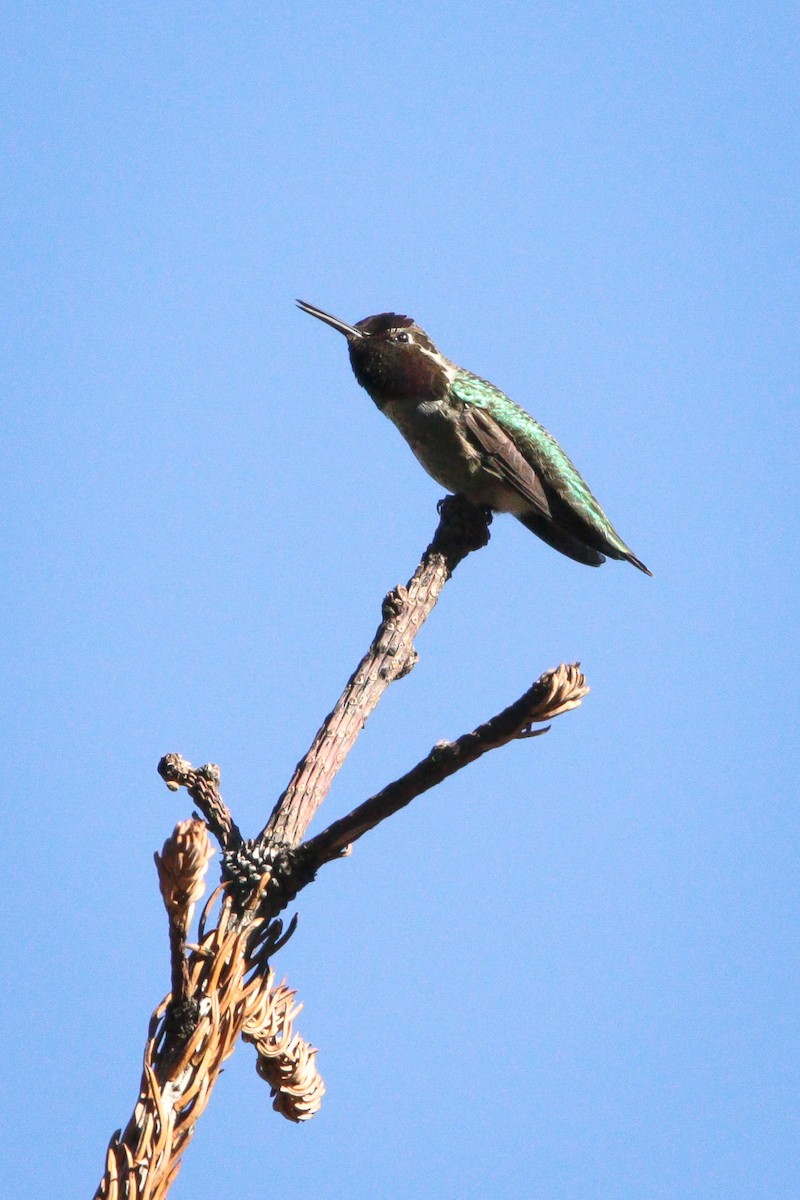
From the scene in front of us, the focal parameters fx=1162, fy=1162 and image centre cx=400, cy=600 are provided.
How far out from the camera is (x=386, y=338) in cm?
590

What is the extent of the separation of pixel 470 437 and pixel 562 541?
77 centimetres

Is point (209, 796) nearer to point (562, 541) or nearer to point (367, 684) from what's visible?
point (367, 684)

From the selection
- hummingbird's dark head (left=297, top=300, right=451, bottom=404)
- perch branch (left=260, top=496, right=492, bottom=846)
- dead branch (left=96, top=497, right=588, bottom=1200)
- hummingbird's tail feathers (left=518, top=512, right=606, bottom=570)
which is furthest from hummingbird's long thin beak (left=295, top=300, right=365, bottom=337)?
dead branch (left=96, top=497, right=588, bottom=1200)

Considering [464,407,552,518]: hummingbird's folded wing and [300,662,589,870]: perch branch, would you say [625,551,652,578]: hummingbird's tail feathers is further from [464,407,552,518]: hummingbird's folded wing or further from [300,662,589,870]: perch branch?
[300,662,589,870]: perch branch

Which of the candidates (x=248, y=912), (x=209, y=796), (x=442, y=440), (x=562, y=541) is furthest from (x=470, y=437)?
(x=248, y=912)

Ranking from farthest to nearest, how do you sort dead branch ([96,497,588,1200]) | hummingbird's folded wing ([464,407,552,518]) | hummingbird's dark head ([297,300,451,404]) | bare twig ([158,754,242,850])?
1. hummingbird's dark head ([297,300,451,404])
2. hummingbird's folded wing ([464,407,552,518])
3. bare twig ([158,754,242,850])
4. dead branch ([96,497,588,1200])

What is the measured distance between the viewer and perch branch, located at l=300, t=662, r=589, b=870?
236 centimetres

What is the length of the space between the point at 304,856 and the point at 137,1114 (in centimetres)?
61

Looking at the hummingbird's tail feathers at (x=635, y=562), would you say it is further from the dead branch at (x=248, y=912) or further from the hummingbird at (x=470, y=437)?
the dead branch at (x=248, y=912)

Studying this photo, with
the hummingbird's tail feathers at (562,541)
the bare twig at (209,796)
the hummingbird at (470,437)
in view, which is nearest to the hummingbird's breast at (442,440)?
the hummingbird at (470,437)

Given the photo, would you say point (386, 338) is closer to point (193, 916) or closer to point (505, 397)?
point (505, 397)

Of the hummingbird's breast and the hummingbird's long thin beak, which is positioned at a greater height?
the hummingbird's long thin beak

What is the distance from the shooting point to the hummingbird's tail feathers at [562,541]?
19.4ft

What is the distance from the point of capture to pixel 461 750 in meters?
2.39
